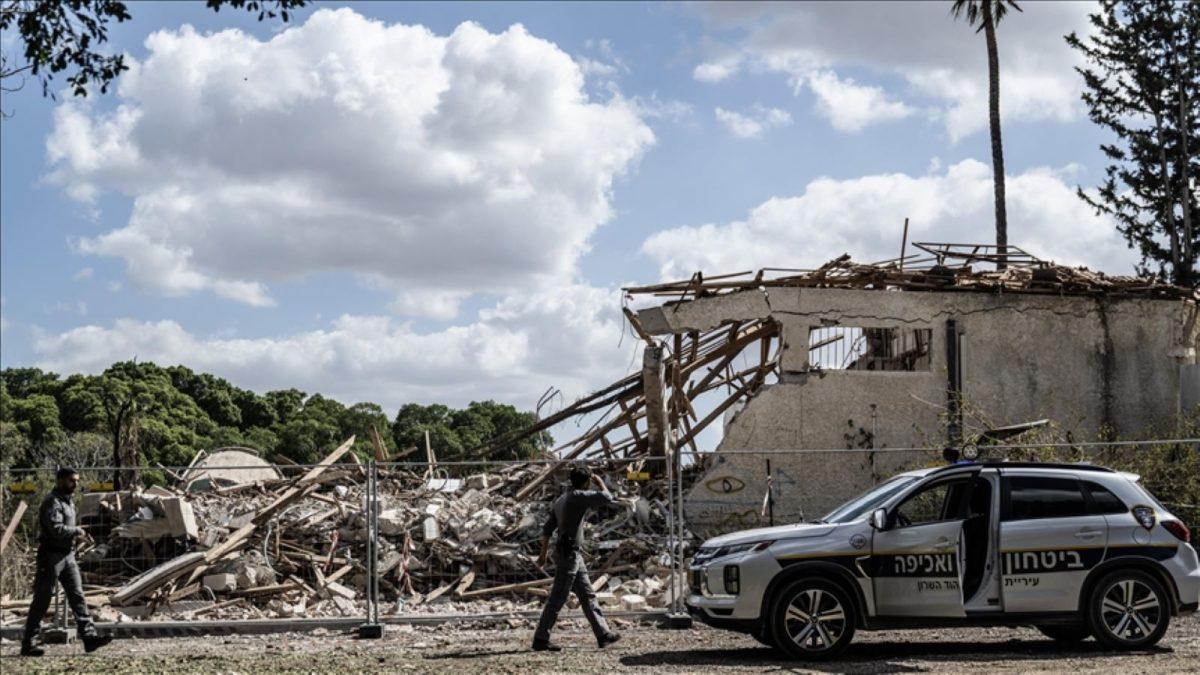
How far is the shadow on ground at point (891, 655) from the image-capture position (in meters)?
12.4

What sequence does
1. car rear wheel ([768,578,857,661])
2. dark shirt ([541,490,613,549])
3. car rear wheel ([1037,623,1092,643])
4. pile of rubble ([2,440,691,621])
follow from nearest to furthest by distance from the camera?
car rear wheel ([768,578,857,661]) < dark shirt ([541,490,613,549]) < car rear wheel ([1037,623,1092,643]) < pile of rubble ([2,440,691,621])

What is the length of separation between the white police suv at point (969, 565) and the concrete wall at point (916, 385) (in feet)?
23.9

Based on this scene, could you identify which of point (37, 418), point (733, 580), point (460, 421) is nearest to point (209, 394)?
point (37, 418)

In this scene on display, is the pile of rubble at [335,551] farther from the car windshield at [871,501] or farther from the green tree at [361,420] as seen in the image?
the green tree at [361,420]

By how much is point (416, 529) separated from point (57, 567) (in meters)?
6.22

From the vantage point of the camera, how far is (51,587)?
14.5 metres

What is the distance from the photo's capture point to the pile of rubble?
18062 millimetres

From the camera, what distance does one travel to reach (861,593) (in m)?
12.6

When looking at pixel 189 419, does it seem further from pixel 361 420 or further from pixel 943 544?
pixel 943 544

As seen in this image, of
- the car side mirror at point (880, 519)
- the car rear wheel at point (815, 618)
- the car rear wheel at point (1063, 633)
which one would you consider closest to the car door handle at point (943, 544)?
the car side mirror at point (880, 519)

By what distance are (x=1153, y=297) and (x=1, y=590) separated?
63.8ft

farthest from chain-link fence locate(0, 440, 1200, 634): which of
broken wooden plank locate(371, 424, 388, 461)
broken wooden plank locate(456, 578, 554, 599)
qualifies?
broken wooden plank locate(371, 424, 388, 461)

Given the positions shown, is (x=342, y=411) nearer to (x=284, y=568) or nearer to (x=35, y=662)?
(x=284, y=568)

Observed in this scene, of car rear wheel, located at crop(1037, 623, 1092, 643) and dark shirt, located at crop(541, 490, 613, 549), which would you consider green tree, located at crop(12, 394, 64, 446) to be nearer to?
dark shirt, located at crop(541, 490, 613, 549)
